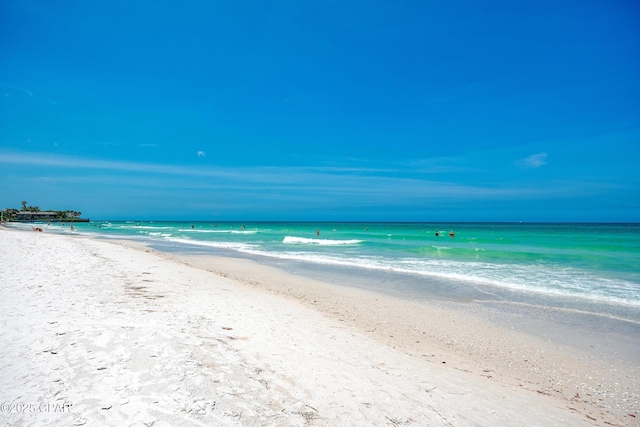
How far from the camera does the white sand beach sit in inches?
125

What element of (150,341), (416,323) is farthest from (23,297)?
(416,323)

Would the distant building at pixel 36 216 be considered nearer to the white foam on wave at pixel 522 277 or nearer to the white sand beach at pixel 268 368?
the white foam on wave at pixel 522 277

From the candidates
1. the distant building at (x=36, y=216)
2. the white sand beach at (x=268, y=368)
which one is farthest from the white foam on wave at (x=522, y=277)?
the distant building at (x=36, y=216)

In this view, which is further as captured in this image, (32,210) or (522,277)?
(32,210)

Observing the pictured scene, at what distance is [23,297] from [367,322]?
7.16 metres

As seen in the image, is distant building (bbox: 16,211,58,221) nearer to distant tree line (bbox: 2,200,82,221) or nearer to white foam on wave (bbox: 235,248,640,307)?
distant tree line (bbox: 2,200,82,221)

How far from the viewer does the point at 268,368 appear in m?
4.14

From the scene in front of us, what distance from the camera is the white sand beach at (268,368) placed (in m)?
3.18

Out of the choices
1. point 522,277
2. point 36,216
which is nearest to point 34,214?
point 36,216

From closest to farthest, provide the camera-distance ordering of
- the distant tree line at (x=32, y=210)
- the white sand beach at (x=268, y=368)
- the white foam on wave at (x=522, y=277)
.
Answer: the white sand beach at (x=268, y=368) → the white foam on wave at (x=522, y=277) → the distant tree line at (x=32, y=210)

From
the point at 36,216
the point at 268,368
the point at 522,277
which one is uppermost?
the point at 36,216

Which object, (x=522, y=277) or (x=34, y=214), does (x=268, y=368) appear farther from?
(x=34, y=214)

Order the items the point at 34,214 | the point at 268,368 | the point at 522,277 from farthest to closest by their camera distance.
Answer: the point at 34,214 < the point at 522,277 < the point at 268,368

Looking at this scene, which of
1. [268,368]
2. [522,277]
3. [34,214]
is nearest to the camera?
[268,368]
